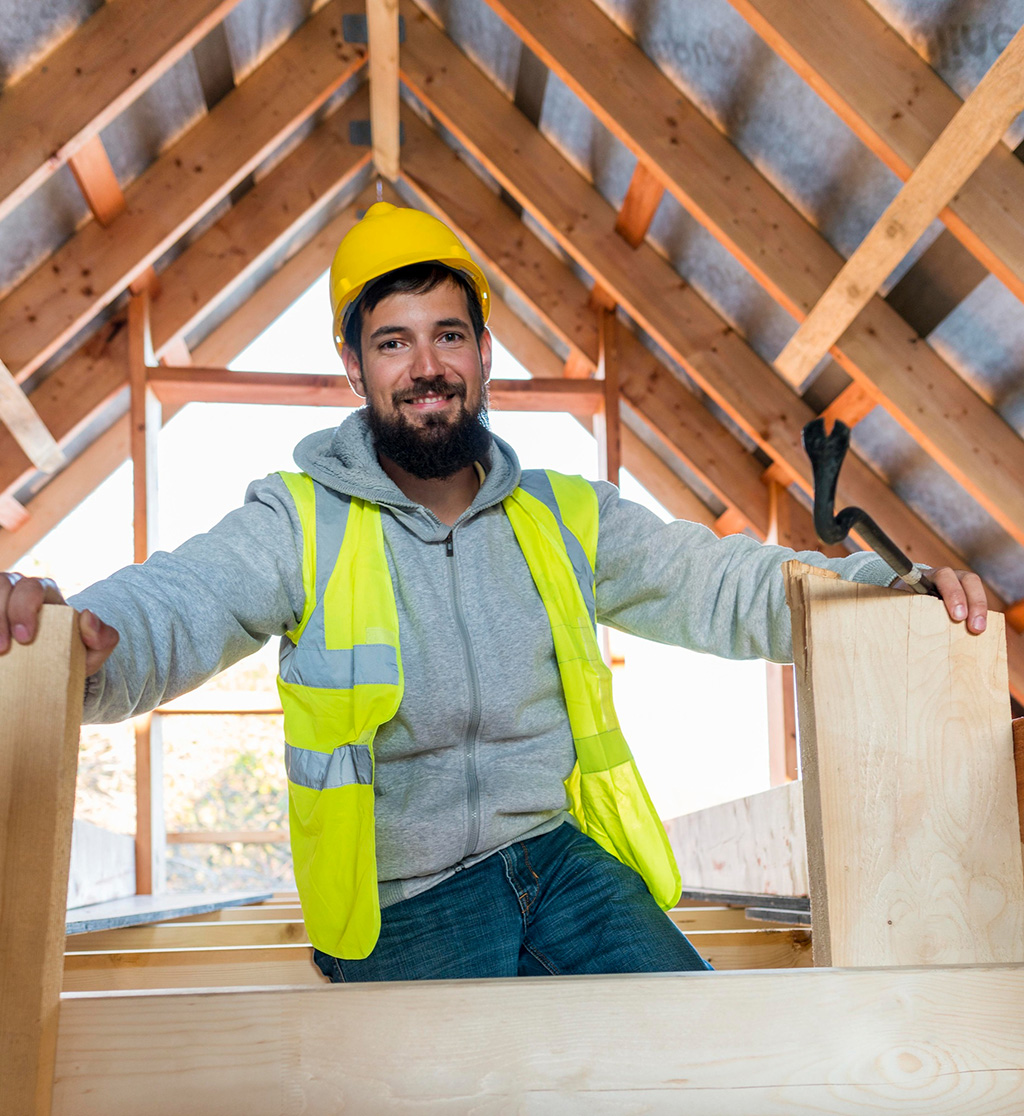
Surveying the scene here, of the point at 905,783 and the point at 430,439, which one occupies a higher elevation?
the point at 430,439

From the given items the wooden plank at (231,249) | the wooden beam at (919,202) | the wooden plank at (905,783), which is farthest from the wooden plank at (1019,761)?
the wooden plank at (231,249)

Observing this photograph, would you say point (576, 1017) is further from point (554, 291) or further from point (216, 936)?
point (554, 291)

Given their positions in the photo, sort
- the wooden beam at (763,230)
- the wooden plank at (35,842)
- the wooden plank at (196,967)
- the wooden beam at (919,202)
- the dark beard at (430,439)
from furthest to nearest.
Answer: the wooden beam at (763,230)
the wooden beam at (919,202)
the wooden plank at (196,967)
the dark beard at (430,439)
the wooden plank at (35,842)

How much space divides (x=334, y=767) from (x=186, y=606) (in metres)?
0.27

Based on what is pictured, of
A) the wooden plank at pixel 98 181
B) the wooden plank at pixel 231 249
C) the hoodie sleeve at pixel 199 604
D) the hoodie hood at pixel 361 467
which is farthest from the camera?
the wooden plank at pixel 231 249

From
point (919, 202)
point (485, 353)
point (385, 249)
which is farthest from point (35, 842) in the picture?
point (919, 202)

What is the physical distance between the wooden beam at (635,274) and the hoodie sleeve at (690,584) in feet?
9.83

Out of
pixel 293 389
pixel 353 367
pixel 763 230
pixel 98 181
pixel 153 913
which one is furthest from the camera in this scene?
pixel 293 389

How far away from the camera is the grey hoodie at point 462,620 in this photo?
1.49m

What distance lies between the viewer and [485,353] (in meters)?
2.00

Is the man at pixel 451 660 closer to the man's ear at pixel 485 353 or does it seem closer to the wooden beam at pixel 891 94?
the man's ear at pixel 485 353

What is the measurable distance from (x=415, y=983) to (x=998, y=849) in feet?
1.71

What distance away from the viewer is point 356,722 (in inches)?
57.6

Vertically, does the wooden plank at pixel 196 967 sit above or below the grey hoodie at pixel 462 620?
below
